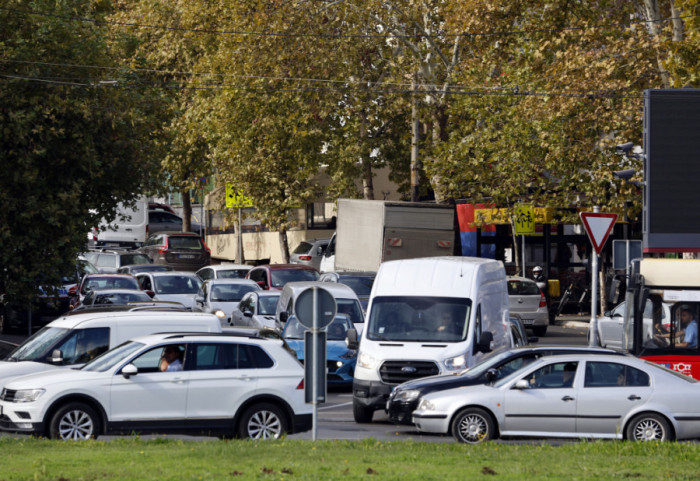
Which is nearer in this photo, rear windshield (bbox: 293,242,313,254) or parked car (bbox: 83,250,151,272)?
parked car (bbox: 83,250,151,272)

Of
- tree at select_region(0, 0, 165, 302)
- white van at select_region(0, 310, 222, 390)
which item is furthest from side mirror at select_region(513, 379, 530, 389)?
tree at select_region(0, 0, 165, 302)

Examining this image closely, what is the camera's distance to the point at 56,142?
80.2 ft

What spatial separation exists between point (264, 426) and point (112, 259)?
31044mm

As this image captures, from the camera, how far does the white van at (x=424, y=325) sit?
16891 mm

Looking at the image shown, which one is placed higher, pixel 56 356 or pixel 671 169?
pixel 671 169

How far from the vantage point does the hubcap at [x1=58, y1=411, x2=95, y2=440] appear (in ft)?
45.5

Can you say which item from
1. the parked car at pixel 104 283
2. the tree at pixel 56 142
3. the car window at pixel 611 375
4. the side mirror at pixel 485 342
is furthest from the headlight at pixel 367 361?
the parked car at pixel 104 283

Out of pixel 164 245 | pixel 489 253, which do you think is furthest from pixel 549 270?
pixel 164 245

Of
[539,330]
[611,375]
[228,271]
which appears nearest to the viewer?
[611,375]

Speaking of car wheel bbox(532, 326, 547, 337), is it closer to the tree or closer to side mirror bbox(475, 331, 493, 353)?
the tree

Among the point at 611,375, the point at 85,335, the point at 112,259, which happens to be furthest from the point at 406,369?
the point at 112,259

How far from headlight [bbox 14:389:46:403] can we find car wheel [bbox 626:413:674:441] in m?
7.12

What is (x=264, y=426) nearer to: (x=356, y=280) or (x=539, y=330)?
(x=356, y=280)

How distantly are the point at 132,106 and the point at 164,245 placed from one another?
21.6 m
